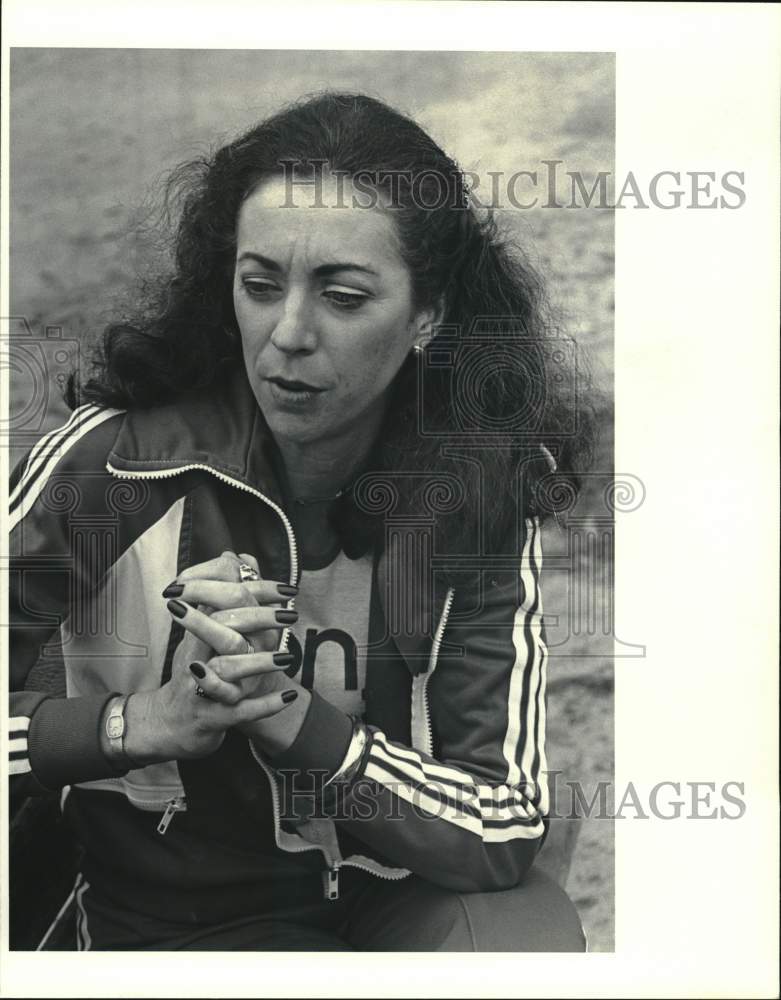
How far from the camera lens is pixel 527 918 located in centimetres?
203

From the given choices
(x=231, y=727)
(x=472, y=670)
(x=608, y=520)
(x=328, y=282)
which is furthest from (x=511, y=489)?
(x=231, y=727)

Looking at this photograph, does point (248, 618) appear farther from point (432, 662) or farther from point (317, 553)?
point (432, 662)

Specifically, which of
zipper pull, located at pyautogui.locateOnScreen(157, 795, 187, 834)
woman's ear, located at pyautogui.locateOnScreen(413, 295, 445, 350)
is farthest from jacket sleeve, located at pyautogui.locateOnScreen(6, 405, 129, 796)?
woman's ear, located at pyautogui.locateOnScreen(413, 295, 445, 350)

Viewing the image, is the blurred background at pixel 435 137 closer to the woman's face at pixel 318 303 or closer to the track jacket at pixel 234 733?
the track jacket at pixel 234 733

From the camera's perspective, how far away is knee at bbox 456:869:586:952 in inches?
79.2

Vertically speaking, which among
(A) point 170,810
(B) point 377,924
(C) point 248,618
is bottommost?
(B) point 377,924

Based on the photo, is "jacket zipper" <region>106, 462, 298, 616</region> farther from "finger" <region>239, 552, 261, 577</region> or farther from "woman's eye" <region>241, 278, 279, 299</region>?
"woman's eye" <region>241, 278, 279, 299</region>

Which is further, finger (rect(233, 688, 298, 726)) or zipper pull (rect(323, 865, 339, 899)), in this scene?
zipper pull (rect(323, 865, 339, 899))

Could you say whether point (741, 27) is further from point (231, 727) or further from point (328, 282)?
point (231, 727)

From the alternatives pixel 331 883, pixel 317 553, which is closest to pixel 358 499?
pixel 317 553

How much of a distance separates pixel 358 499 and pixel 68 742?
63 cm

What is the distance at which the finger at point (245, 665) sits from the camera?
1.87m

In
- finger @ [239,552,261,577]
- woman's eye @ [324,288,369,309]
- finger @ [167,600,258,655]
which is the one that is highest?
woman's eye @ [324,288,369,309]

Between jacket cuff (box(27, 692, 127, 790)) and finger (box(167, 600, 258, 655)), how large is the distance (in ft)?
0.71
